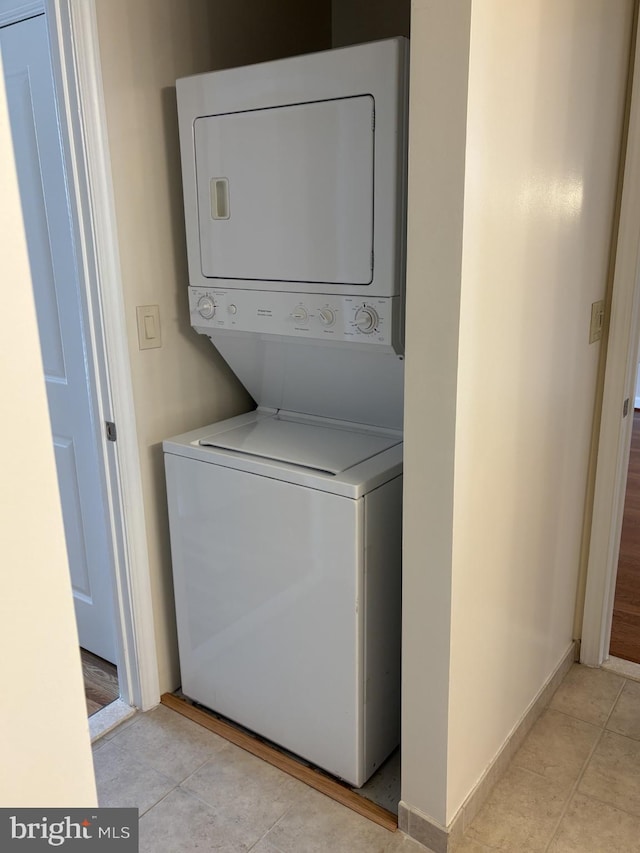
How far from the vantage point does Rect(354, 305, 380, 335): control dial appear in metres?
1.60

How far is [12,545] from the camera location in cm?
61

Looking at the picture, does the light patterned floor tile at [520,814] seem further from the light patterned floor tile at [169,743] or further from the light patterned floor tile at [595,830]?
the light patterned floor tile at [169,743]

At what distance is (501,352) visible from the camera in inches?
58.4

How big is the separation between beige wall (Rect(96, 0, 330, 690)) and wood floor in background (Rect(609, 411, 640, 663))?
153cm

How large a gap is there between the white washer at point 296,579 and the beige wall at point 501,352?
0.17 metres

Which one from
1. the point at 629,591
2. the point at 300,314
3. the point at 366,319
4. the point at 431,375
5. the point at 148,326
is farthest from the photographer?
the point at 629,591

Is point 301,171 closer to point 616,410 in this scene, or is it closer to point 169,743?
point 616,410

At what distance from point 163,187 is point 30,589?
1.53 metres

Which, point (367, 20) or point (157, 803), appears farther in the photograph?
point (367, 20)

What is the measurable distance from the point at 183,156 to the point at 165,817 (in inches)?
65.9

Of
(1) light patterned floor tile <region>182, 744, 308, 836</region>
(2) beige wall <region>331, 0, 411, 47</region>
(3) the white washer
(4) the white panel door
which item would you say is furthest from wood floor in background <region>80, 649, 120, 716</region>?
(2) beige wall <region>331, 0, 411, 47</region>

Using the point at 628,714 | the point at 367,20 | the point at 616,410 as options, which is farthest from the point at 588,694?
the point at 367,20

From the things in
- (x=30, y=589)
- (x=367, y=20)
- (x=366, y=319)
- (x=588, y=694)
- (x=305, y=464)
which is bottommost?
(x=588, y=694)

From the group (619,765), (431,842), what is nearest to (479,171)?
(431,842)
